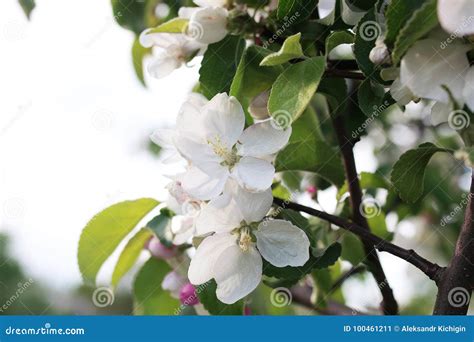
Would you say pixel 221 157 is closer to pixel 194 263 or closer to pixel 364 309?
pixel 194 263

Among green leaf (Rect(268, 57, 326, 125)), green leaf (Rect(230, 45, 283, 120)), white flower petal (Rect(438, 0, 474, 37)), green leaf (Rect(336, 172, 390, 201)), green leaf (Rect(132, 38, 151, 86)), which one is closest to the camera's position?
white flower petal (Rect(438, 0, 474, 37))

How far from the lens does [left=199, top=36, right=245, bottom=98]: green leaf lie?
0.94 metres

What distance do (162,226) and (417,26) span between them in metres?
0.56

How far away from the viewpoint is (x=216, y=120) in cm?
81

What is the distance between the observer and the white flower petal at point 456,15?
2.06 ft

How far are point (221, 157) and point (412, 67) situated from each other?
230 mm

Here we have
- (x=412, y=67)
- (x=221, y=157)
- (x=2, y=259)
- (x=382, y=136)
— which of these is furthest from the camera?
(x=382, y=136)

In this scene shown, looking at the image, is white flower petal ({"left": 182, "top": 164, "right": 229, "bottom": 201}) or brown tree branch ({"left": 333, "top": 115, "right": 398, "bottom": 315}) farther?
brown tree branch ({"left": 333, "top": 115, "right": 398, "bottom": 315})

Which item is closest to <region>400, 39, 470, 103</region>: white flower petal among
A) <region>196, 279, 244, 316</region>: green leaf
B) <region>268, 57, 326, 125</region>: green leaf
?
<region>268, 57, 326, 125</region>: green leaf

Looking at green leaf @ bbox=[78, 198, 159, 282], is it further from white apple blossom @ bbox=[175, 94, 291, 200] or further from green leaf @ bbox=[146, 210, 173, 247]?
white apple blossom @ bbox=[175, 94, 291, 200]

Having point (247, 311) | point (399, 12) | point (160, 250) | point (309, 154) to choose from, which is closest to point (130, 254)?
point (160, 250)

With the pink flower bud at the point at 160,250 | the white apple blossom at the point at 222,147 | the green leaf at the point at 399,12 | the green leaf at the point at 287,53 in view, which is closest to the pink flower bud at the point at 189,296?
the pink flower bud at the point at 160,250

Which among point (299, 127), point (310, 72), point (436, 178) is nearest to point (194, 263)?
point (310, 72)

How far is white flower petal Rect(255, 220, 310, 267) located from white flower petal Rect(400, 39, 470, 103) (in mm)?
237
